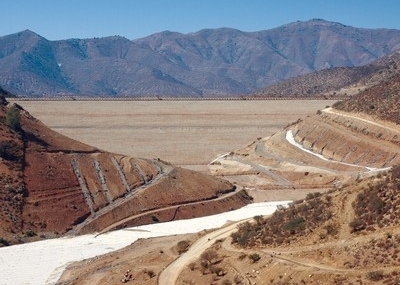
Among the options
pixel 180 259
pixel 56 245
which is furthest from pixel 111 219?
pixel 180 259

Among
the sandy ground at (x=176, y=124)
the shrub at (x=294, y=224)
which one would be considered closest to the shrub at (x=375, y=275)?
the shrub at (x=294, y=224)

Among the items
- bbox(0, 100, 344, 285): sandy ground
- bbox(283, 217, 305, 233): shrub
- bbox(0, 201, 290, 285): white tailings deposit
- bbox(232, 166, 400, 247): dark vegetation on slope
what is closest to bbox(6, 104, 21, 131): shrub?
bbox(0, 201, 290, 285): white tailings deposit

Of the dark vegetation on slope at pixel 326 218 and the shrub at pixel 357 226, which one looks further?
the dark vegetation on slope at pixel 326 218

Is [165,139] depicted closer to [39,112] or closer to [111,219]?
[39,112]

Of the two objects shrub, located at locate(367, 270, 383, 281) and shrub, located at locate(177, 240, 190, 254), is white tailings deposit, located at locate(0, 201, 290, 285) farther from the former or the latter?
shrub, located at locate(367, 270, 383, 281)

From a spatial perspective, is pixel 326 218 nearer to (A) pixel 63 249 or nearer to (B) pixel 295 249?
(B) pixel 295 249

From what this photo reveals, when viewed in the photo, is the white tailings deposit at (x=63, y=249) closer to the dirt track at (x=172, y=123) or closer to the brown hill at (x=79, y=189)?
the brown hill at (x=79, y=189)
